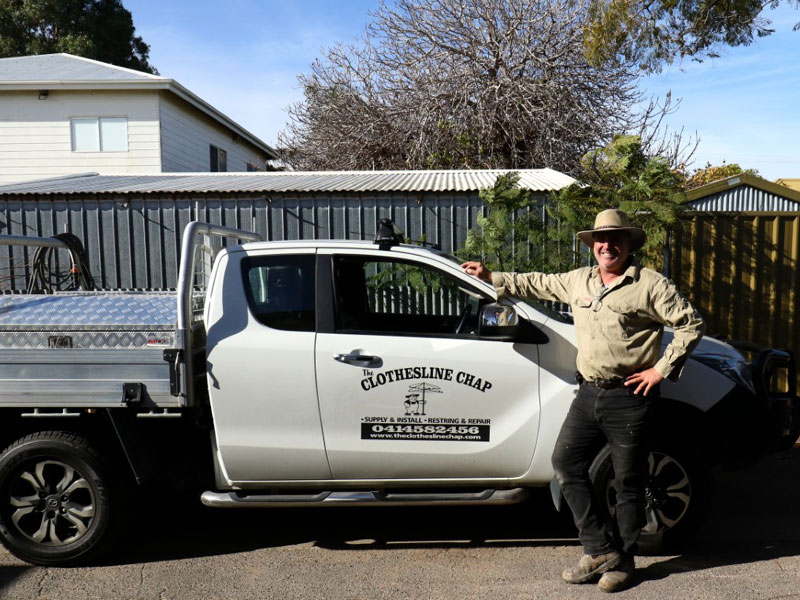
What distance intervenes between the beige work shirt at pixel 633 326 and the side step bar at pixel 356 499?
0.87m

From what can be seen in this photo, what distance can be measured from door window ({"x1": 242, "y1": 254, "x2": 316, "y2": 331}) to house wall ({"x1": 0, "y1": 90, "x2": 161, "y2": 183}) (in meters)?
13.8

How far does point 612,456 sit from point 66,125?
16762mm

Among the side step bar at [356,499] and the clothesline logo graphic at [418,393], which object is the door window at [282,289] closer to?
the clothesline logo graphic at [418,393]

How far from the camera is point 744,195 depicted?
52.5 ft

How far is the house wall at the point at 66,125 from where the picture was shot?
652 inches

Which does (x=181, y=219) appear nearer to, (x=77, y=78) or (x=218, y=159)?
(x=77, y=78)

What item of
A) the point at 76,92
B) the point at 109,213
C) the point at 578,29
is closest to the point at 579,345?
the point at 109,213

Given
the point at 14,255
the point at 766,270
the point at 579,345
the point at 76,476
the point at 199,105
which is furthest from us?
the point at 199,105

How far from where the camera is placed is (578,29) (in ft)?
54.4

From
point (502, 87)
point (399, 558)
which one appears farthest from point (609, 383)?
point (502, 87)

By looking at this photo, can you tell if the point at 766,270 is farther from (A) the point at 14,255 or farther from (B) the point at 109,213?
(A) the point at 14,255

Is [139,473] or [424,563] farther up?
[139,473]

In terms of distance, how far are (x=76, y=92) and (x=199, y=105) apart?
2.95 metres

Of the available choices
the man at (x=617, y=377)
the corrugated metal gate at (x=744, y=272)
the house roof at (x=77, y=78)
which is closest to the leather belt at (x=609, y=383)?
the man at (x=617, y=377)
